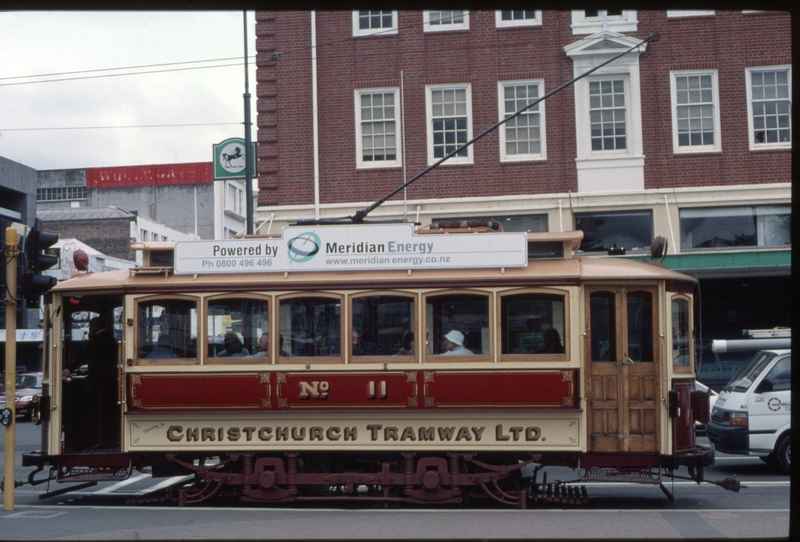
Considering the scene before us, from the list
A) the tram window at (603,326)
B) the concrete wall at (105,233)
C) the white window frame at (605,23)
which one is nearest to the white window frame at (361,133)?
the white window frame at (605,23)

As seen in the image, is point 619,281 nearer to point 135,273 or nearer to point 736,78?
point 135,273

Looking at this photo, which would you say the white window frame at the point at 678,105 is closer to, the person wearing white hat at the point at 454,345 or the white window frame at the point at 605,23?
the white window frame at the point at 605,23

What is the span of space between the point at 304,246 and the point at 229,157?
1014 centimetres

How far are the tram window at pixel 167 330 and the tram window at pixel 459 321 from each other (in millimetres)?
2753

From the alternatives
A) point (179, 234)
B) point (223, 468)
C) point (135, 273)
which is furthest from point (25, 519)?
point (179, 234)

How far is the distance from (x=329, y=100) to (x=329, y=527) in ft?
46.3

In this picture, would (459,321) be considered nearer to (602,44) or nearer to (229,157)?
(229,157)

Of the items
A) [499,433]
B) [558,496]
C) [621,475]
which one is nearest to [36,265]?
[499,433]

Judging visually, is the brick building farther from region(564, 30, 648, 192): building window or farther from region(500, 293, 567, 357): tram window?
region(500, 293, 567, 357): tram window

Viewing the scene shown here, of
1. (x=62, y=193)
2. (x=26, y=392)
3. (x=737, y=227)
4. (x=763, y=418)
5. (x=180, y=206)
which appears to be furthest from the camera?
(x=62, y=193)

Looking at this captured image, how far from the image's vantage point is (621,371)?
34.3 ft

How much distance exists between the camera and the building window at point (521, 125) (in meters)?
21.5

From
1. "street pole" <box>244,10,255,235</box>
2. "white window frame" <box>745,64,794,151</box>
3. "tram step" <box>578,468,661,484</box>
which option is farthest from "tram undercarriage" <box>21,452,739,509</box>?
"white window frame" <box>745,64,794,151</box>

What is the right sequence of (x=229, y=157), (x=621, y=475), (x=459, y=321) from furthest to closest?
(x=229, y=157) → (x=459, y=321) → (x=621, y=475)
